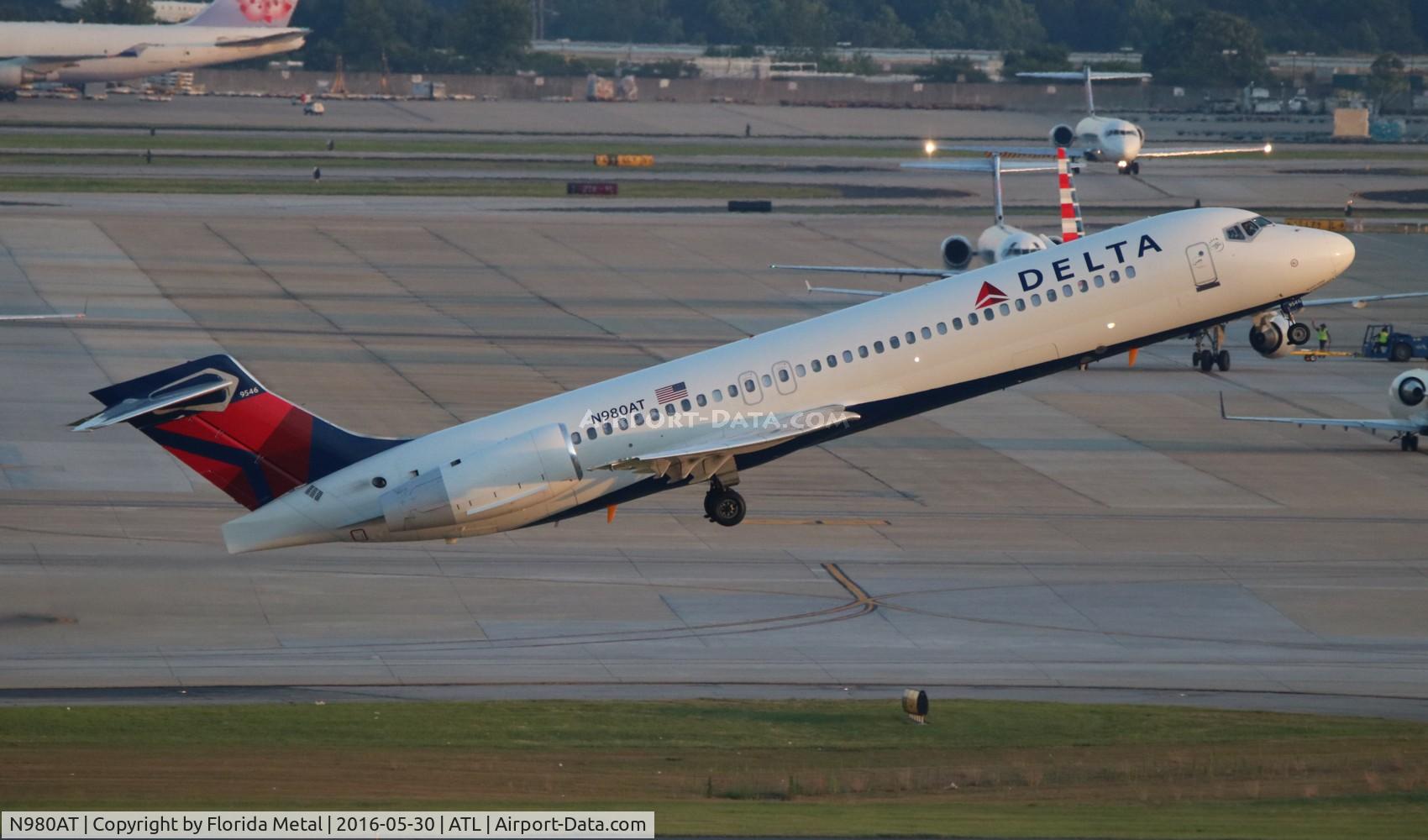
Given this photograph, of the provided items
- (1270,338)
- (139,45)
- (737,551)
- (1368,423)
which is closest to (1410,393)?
(1368,423)

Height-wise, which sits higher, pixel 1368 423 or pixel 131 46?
pixel 131 46

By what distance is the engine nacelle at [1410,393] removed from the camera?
195ft

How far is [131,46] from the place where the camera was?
175 meters

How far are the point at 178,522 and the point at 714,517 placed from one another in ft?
47.9

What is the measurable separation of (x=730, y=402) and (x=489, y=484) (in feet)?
17.7

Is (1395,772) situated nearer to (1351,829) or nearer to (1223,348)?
(1351,829)

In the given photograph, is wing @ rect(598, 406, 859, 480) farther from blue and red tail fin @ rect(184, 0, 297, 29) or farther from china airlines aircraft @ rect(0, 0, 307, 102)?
blue and red tail fin @ rect(184, 0, 297, 29)

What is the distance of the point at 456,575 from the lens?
4497 centimetres

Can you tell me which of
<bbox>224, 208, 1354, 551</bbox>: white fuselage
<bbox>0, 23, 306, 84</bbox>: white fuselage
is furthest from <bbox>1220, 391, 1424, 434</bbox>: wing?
<bbox>0, 23, 306, 84</bbox>: white fuselage

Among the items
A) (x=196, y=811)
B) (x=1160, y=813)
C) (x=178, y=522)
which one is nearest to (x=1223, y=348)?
(x=178, y=522)

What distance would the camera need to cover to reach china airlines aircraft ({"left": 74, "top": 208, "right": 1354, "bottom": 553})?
39.3 m

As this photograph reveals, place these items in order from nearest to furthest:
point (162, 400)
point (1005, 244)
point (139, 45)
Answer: point (162, 400) < point (1005, 244) < point (139, 45)

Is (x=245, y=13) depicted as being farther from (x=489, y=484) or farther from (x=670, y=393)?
(x=489, y=484)

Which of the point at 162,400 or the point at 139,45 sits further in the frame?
the point at 139,45
